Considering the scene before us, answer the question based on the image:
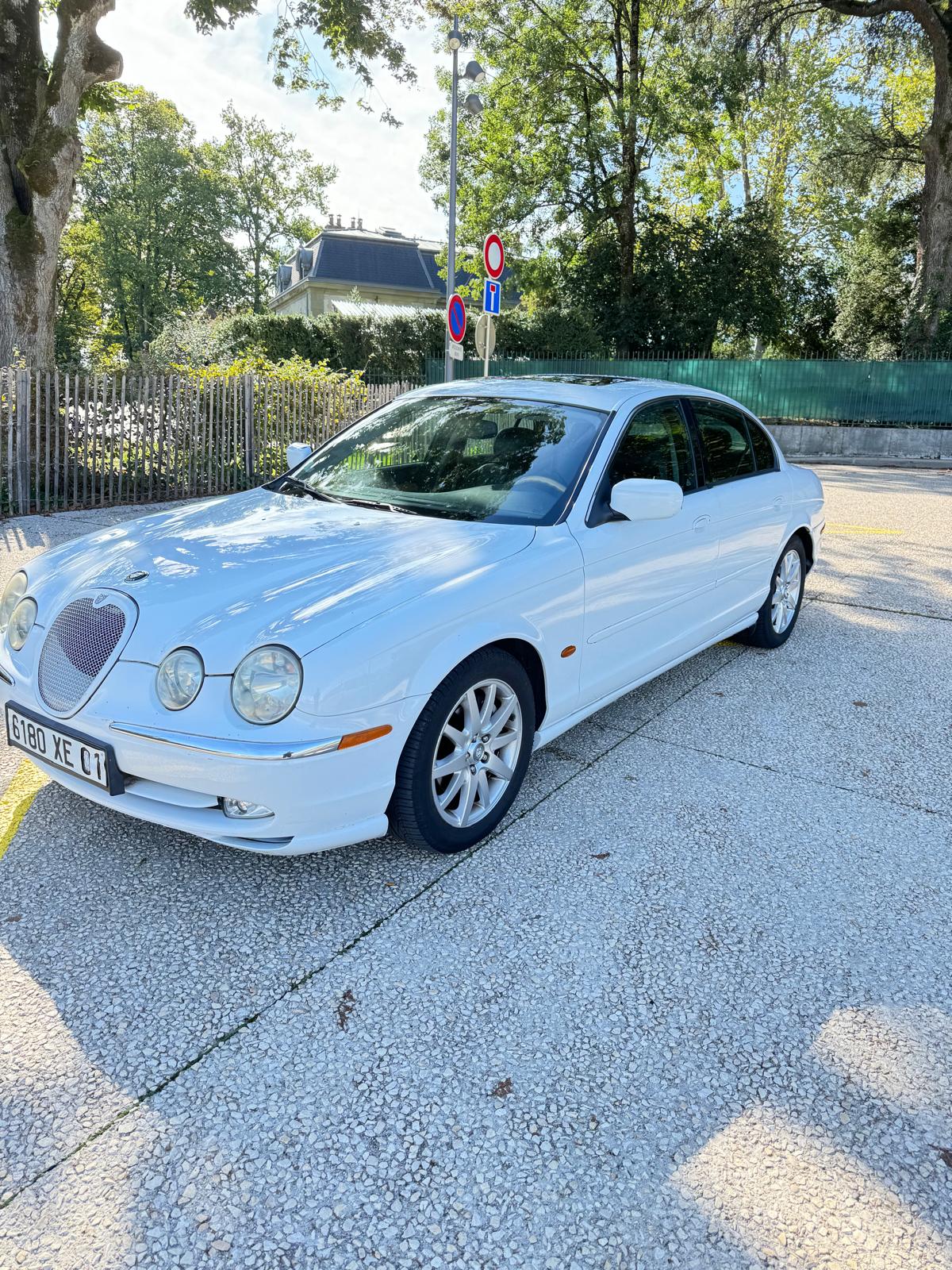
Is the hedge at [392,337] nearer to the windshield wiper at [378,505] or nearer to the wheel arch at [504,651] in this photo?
the windshield wiper at [378,505]

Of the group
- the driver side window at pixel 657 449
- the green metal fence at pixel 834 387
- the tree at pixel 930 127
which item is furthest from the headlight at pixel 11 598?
the tree at pixel 930 127

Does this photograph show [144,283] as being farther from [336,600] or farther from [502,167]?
[336,600]

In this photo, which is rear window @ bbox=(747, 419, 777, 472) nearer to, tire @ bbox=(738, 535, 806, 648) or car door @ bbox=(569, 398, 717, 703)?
tire @ bbox=(738, 535, 806, 648)

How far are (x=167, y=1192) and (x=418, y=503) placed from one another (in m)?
2.53

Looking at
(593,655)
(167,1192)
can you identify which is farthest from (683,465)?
(167,1192)

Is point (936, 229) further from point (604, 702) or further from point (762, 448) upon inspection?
point (604, 702)

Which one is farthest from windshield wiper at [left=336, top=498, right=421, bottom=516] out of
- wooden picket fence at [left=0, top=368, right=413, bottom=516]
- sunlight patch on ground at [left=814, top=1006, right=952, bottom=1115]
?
wooden picket fence at [left=0, top=368, right=413, bottom=516]

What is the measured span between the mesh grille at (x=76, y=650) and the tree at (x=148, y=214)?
5054 centimetres

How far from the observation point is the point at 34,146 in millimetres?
10773

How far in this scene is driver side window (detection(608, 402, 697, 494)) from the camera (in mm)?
3846

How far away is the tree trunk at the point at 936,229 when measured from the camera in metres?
21.4

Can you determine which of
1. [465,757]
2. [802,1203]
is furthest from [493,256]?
[802,1203]

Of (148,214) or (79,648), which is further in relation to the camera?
(148,214)

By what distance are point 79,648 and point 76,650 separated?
15 mm
